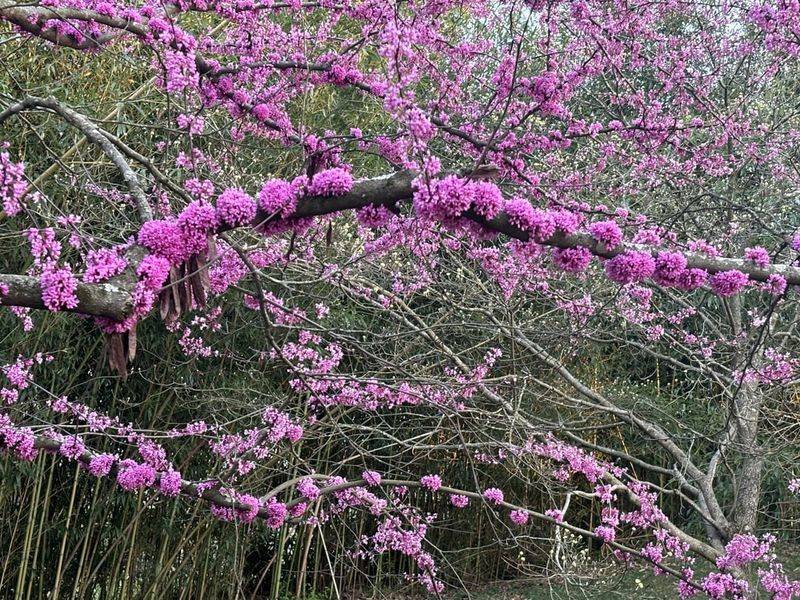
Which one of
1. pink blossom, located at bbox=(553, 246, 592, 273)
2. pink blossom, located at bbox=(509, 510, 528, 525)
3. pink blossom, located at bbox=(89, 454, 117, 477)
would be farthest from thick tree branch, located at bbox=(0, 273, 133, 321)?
pink blossom, located at bbox=(509, 510, 528, 525)

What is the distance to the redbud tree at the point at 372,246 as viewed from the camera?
1886 millimetres

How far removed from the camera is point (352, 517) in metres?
6.96

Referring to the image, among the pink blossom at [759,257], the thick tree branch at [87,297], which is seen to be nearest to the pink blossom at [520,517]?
the pink blossom at [759,257]

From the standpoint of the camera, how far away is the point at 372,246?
3.04 meters

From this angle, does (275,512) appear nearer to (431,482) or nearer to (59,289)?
(431,482)

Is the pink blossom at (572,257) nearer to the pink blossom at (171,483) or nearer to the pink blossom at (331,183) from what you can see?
the pink blossom at (331,183)

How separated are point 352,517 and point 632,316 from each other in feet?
10.3

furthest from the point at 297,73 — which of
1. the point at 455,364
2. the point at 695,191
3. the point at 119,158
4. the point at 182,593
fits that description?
the point at 182,593

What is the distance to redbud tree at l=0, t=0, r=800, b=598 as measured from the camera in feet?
6.19

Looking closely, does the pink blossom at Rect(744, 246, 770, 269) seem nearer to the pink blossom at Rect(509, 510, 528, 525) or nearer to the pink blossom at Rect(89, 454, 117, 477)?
the pink blossom at Rect(89, 454, 117, 477)

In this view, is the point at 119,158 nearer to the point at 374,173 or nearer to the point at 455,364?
the point at 455,364

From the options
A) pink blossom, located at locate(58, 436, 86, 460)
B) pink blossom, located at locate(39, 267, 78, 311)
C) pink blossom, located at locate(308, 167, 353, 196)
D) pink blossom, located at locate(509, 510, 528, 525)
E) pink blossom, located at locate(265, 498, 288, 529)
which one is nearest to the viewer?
pink blossom, located at locate(39, 267, 78, 311)

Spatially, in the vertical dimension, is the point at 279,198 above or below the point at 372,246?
below

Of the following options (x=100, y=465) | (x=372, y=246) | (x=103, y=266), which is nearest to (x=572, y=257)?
(x=103, y=266)
